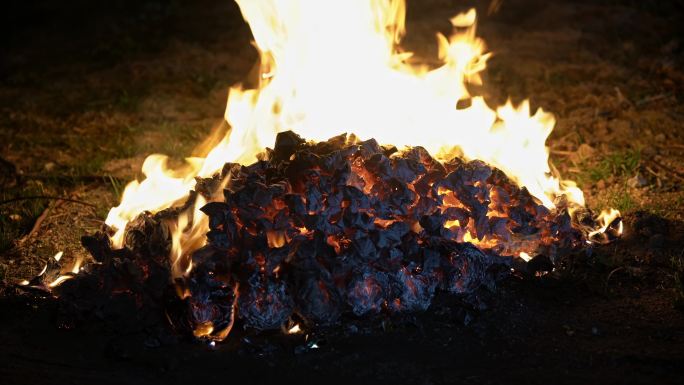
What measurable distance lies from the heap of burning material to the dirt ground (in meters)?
0.15

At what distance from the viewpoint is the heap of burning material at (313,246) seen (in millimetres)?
3568

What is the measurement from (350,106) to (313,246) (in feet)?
4.50

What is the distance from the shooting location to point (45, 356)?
11.3 ft

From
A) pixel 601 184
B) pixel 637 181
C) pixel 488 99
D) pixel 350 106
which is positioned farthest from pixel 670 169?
pixel 350 106

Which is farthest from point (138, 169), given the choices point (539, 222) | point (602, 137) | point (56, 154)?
point (602, 137)

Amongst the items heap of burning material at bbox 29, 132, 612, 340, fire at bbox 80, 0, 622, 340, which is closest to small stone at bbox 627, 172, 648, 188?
fire at bbox 80, 0, 622, 340

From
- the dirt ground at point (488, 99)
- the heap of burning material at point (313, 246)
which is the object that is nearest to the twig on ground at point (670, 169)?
the dirt ground at point (488, 99)

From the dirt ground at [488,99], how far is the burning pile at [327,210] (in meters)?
0.17

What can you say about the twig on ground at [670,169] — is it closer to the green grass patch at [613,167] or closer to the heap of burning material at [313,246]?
the green grass patch at [613,167]

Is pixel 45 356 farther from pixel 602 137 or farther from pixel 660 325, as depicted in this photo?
pixel 602 137

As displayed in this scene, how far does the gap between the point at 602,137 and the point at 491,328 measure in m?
3.46

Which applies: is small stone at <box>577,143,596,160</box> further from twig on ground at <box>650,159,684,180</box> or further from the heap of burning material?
the heap of burning material

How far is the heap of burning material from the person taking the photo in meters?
3.57

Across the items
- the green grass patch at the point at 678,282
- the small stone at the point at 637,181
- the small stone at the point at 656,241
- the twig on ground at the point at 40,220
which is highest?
the small stone at the point at 637,181
